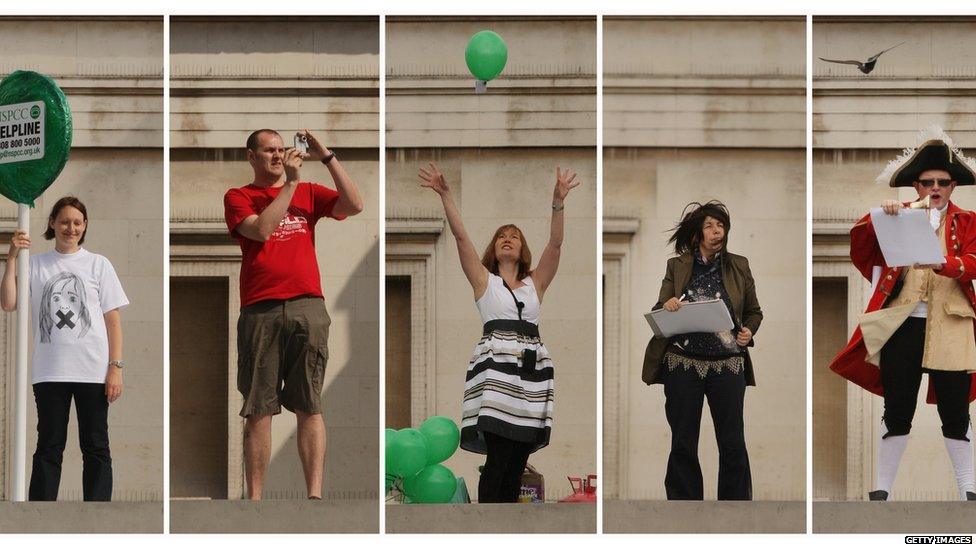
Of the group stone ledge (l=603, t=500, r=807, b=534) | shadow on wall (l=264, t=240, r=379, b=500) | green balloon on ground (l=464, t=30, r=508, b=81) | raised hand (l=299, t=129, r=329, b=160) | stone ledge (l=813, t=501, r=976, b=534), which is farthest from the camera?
shadow on wall (l=264, t=240, r=379, b=500)

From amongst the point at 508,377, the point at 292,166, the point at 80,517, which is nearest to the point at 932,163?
the point at 508,377

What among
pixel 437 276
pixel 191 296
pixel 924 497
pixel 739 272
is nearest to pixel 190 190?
pixel 191 296

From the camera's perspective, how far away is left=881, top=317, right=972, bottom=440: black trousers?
1238cm

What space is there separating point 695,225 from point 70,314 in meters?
3.54

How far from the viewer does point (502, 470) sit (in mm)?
12281

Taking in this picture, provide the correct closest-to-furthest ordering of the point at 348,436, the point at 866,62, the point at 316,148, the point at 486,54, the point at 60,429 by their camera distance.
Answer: the point at 316,148 → the point at 60,429 → the point at 486,54 → the point at 866,62 → the point at 348,436

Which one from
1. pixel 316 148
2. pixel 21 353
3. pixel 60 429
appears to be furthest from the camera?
pixel 60 429

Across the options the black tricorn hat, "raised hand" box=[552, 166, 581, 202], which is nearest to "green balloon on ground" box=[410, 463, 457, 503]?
"raised hand" box=[552, 166, 581, 202]

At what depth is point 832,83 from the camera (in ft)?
44.4

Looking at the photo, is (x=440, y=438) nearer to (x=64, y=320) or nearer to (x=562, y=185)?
(x=562, y=185)

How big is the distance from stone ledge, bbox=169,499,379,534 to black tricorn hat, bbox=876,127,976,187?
11.4 ft

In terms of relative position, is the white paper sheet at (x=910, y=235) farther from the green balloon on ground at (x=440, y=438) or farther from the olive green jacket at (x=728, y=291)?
the green balloon on ground at (x=440, y=438)

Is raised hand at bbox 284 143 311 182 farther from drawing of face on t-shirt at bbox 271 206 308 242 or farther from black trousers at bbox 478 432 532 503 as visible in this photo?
black trousers at bbox 478 432 532 503

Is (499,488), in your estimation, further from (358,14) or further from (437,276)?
(358,14)
